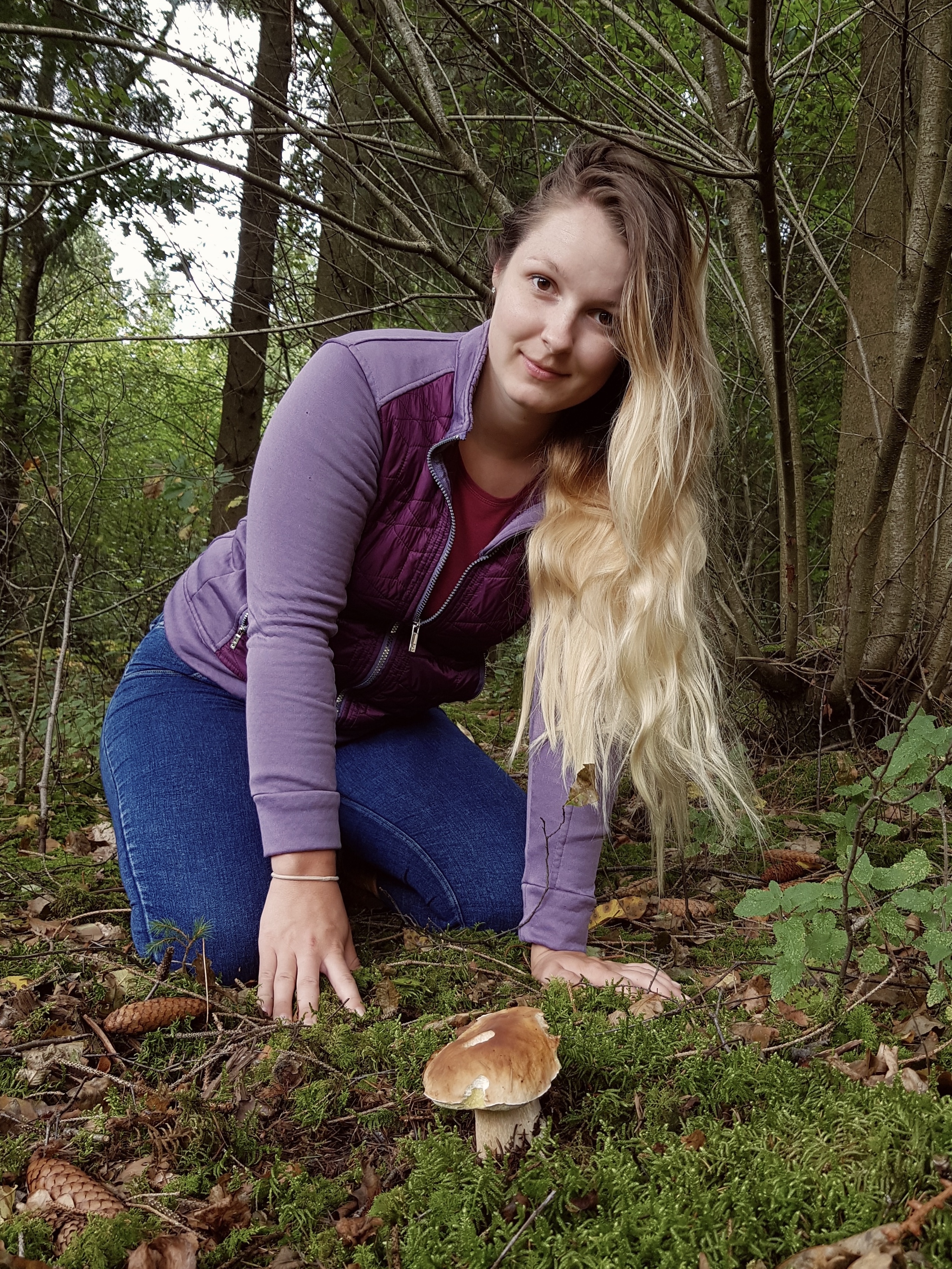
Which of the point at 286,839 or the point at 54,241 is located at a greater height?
the point at 54,241

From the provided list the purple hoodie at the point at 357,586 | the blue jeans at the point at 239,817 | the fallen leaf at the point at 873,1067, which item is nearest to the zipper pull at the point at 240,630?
the purple hoodie at the point at 357,586

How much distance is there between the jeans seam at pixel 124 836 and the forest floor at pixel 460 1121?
0.13 m

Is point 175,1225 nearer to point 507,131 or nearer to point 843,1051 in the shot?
point 843,1051

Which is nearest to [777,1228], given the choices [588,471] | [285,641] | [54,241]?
[285,641]

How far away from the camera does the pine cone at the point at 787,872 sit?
280cm

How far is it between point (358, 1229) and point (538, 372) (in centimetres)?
190

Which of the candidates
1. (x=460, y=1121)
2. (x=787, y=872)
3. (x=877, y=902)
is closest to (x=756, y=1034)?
(x=877, y=902)

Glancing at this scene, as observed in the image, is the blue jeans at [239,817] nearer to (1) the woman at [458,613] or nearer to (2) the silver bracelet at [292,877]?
(1) the woman at [458,613]

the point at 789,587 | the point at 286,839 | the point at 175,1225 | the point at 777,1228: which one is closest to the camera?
the point at 777,1228

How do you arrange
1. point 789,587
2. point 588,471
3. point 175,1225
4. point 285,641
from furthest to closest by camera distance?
point 789,587
point 588,471
point 285,641
point 175,1225

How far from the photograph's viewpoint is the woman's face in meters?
2.20

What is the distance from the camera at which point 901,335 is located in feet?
9.42

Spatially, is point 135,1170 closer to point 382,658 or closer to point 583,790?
point 583,790

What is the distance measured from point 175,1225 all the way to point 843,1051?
1.26 meters
